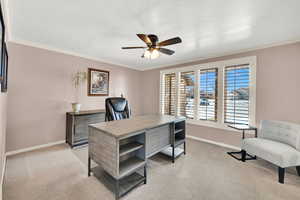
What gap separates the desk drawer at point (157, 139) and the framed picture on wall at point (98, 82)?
8.41 feet

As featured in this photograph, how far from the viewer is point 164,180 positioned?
193 centimetres

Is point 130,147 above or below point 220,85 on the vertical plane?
below

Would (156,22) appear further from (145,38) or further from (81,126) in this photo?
(81,126)

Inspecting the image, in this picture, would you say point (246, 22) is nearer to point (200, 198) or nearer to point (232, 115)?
point (232, 115)

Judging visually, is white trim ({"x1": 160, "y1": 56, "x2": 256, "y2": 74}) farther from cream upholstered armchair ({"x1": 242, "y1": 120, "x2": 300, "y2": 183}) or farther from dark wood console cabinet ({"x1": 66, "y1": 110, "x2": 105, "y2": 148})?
dark wood console cabinet ({"x1": 66, "y1": 110, "x2": 105, "y2": 148})

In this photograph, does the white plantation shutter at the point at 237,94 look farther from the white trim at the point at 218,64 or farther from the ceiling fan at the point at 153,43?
the ceiling fan at the point at 153,43

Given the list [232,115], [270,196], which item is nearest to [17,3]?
[270,196]

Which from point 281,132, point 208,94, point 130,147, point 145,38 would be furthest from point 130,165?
point 208,94

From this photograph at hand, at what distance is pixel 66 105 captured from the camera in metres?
3.32

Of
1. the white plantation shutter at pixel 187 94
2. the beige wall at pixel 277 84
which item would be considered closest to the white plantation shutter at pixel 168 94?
the white plantation shutter at pixel 187 94

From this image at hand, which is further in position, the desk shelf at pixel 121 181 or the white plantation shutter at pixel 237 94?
the white plantation shutter at pixel 237 94

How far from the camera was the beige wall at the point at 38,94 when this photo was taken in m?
2.62

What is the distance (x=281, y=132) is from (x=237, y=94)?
1099 millimetres

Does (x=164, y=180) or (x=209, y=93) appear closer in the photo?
(x=164, y=180)
